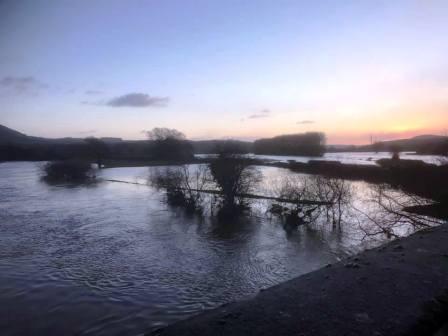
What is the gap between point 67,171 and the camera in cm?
6331

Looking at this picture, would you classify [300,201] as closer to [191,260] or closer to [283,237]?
[283,237]

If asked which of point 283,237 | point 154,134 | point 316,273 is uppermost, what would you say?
point 154,134

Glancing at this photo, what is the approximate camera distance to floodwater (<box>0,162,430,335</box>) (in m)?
10.6

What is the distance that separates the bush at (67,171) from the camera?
203 ft

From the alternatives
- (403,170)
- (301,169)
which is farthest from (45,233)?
(301,169)

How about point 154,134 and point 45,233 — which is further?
point 154,134

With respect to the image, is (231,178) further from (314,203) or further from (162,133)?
(162,133)

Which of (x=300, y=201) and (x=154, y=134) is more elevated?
(x=154, y=134)

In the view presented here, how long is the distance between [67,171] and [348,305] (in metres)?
65.9

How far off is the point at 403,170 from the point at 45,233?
34.3 metres

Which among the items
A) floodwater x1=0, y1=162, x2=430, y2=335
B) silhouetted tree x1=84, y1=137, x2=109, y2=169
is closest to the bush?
silhouetted tree x1=84, y1=137, x2=109, y2=169

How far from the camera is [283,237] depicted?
2044 cm

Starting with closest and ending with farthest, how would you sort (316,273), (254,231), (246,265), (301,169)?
1. (316,273)
2. (246,265)
3. (254,231)
4. (301,169)

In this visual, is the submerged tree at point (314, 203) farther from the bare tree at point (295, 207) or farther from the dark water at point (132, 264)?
the dark water at point (132, 264)
